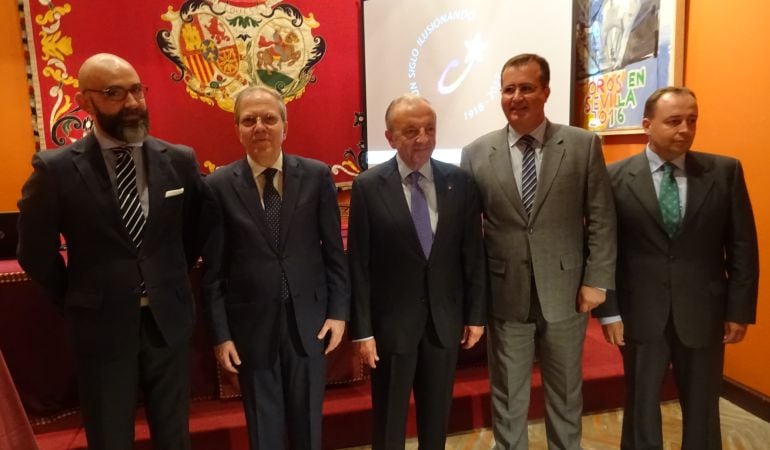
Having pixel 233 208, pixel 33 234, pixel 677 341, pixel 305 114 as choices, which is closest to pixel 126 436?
pixel 33 234

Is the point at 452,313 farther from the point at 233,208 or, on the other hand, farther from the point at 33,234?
the point at 33,234

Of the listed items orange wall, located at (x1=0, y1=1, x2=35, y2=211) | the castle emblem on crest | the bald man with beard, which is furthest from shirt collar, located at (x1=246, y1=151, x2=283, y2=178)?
orange wall, located at (x1=0, y1=1, x2=35, y2=211)

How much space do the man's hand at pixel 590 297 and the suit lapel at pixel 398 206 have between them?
626 millimetres

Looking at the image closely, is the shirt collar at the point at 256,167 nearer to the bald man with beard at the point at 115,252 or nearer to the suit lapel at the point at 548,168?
the bald man with beard at the point at 115,252

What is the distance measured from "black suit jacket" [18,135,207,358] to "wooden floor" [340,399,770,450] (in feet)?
4.64

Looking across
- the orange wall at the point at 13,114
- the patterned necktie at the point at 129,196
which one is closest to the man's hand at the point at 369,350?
the patterned necktie at the point at 129,196

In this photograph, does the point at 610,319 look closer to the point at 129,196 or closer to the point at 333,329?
the point at 333,329

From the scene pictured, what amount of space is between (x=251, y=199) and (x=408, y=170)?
0.57m

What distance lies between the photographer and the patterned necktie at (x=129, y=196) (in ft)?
5.86

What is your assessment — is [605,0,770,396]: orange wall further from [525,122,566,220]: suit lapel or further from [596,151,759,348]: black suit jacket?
[525,122,566,220]: suit lapel

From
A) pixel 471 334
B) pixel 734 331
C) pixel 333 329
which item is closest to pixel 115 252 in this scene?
pixel 333 329

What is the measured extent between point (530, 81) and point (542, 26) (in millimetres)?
2201

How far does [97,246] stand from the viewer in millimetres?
1770

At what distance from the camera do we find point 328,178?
2051 millimetres
